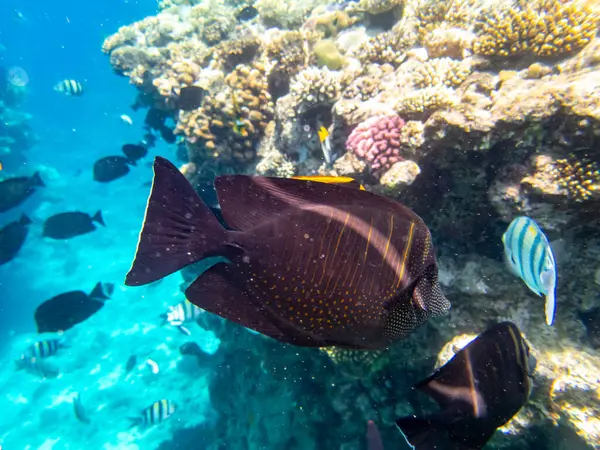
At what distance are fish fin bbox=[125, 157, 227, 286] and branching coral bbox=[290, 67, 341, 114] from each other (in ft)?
12.8

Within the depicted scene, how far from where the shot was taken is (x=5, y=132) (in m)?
22.9

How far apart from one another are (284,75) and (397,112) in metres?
2.69

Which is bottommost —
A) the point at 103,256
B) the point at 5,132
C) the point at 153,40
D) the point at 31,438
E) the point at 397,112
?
the point at 31,438

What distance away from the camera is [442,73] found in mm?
4172

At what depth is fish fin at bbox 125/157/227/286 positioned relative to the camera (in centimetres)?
124

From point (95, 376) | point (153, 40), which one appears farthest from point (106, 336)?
point (153, 40)

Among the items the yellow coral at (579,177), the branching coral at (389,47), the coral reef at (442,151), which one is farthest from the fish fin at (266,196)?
the branching coral at (389,47)

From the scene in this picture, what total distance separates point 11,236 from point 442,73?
973 cm

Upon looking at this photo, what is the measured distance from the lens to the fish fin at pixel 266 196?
50.7 inches

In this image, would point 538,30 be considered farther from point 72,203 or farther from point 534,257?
point 72,203

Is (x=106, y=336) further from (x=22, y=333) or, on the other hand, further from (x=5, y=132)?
(x=5, y=132)

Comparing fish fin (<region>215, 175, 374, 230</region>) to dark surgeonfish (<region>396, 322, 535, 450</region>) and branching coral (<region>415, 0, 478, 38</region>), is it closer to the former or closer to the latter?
dark surgeonfish (<region>396, 322, 535, 450</region>)

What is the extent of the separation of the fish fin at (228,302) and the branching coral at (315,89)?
3.98 metres

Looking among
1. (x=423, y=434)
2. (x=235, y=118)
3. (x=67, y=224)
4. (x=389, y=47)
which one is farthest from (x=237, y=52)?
(x=423, y=434)
